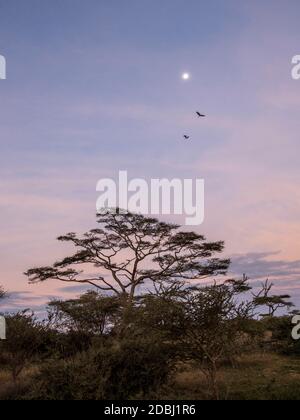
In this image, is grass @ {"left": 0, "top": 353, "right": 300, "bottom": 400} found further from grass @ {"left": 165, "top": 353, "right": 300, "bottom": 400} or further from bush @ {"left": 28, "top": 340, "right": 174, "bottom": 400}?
bush @ {"left": 28, "top": 340, "right": 174, "bottom": 400}

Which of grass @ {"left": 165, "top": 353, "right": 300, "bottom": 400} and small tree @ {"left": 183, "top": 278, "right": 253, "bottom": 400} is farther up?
small tree @ {"left": 183, "top": 278, "right": 253, "bottom": 400}

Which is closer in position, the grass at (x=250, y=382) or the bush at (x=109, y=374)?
the bush at (x=109, y=374)

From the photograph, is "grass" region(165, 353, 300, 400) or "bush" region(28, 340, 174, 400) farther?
"grass" region(165, 353, 300, 400)

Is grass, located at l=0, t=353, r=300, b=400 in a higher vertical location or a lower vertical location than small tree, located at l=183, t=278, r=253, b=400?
lower

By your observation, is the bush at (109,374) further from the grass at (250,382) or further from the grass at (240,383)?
the grass at (250,382)

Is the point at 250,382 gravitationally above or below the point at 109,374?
below

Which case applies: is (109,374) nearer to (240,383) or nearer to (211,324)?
(211,324)

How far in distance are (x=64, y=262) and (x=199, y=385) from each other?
20.7 meters

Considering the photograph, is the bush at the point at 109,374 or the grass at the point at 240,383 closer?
the bush at the point at 109,374

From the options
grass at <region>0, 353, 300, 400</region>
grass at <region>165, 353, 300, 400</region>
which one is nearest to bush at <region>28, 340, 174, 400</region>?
grass at <region>0, 353, 300, 400</region>

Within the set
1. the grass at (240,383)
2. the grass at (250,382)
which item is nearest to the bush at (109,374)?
the grass at (240,383)

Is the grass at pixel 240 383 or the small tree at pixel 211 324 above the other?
the small tree at pixel 211 324

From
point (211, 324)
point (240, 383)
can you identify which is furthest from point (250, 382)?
point (211, 324)
